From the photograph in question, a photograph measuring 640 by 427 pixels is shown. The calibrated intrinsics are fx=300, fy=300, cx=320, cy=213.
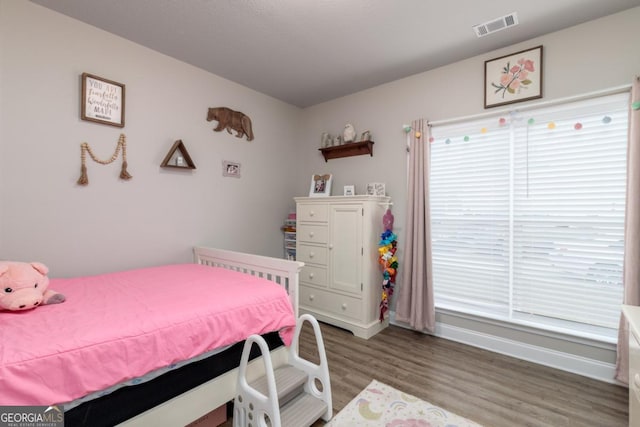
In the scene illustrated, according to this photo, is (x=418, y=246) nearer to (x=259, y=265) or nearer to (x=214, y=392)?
(x=259, y=265)

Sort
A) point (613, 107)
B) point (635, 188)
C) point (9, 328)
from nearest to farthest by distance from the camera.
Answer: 1. point (9, 328)
2. point (635, 188)
3. point (613, 107)

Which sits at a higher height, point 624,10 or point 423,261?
point 624,10

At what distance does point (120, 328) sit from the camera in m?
1.21

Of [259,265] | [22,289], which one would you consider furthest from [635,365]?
[22,289]

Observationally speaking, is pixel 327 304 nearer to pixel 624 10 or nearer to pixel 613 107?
pixel 613 107

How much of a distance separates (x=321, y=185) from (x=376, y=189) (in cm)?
69

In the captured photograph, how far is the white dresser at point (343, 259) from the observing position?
9.29 ft

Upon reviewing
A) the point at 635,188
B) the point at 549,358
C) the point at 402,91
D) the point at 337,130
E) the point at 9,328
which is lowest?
the point at 549,358

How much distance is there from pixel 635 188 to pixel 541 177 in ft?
1.72

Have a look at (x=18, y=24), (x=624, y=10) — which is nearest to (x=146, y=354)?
(x=18, y=24)

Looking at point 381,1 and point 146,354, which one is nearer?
point 146,354

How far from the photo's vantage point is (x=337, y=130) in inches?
141

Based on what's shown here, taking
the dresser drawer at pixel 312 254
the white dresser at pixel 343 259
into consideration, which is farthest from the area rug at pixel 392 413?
the dresser drawer at pixel 312 254

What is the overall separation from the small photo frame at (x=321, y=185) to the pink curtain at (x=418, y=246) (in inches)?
37.8
